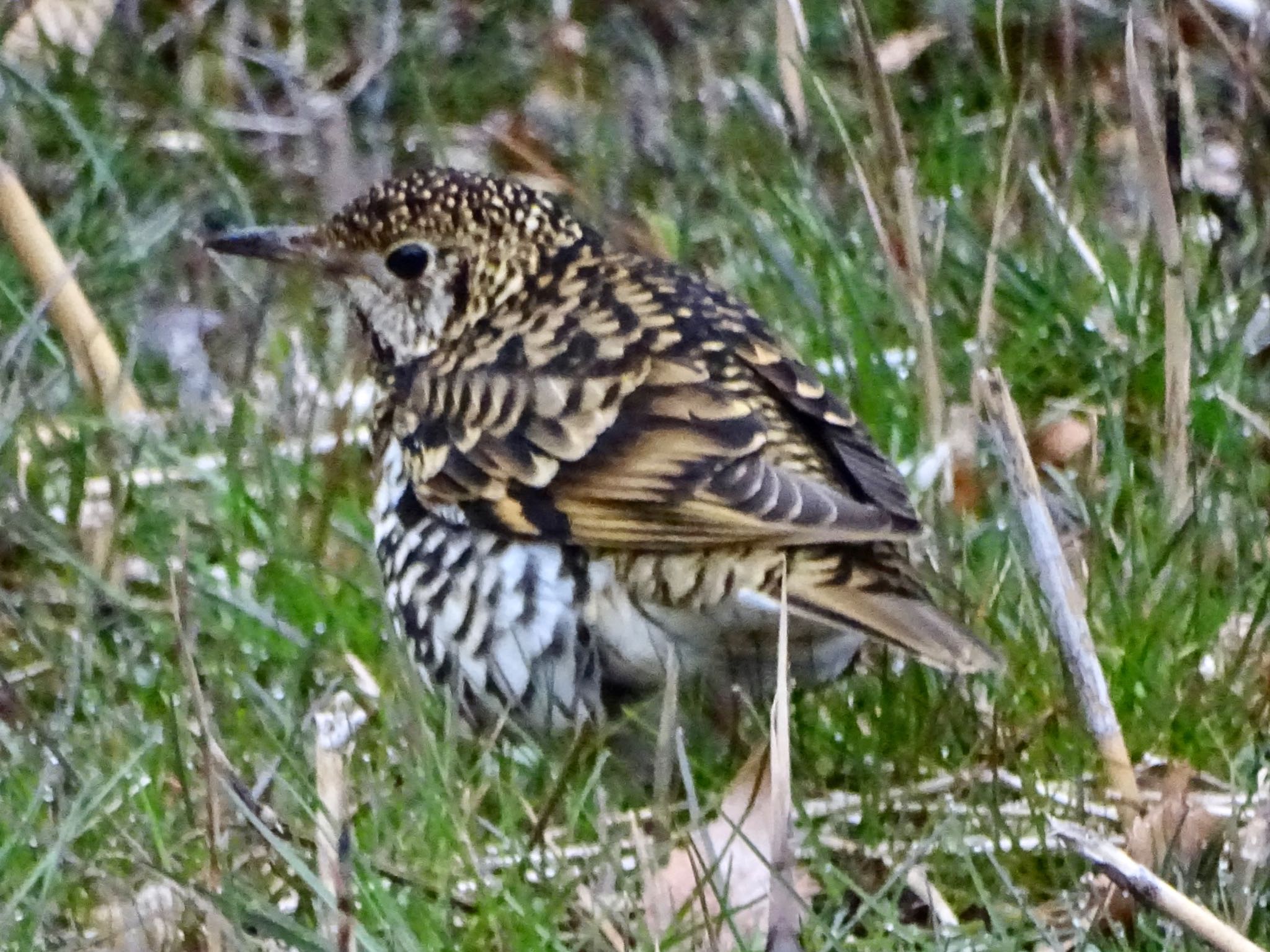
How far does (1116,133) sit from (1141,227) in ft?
3.33

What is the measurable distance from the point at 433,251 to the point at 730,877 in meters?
1.43

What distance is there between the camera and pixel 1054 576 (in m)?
2.86

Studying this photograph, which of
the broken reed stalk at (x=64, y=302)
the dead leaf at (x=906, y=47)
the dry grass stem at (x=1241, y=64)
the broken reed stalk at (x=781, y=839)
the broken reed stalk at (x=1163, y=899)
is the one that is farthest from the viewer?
the dead leaf at (x=906, y=47)

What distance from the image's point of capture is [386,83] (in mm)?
6422

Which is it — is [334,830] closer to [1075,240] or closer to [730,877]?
[730,877]

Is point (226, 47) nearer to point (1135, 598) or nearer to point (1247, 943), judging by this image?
point (1135, 598)

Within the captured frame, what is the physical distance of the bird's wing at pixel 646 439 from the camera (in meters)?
3.21

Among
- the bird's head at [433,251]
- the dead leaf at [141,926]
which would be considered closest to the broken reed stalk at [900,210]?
the bird's head at [433,251]

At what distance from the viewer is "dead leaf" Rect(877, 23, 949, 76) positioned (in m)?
6.07

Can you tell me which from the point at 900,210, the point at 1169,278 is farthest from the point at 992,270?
the point at 1169,278

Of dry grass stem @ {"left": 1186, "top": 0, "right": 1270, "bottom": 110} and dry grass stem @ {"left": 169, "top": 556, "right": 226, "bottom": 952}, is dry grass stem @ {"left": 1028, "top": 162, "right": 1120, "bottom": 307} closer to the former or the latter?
dry grass stem @ {"left": 1186, "top": 0, "right": 1270, "bottom": 110}

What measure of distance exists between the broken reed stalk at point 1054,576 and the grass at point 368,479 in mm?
189

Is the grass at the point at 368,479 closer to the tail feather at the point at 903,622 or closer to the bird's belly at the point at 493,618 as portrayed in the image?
the bird's belly at the point at 493,618

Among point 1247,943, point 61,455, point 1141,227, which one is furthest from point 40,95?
point 1247,943
